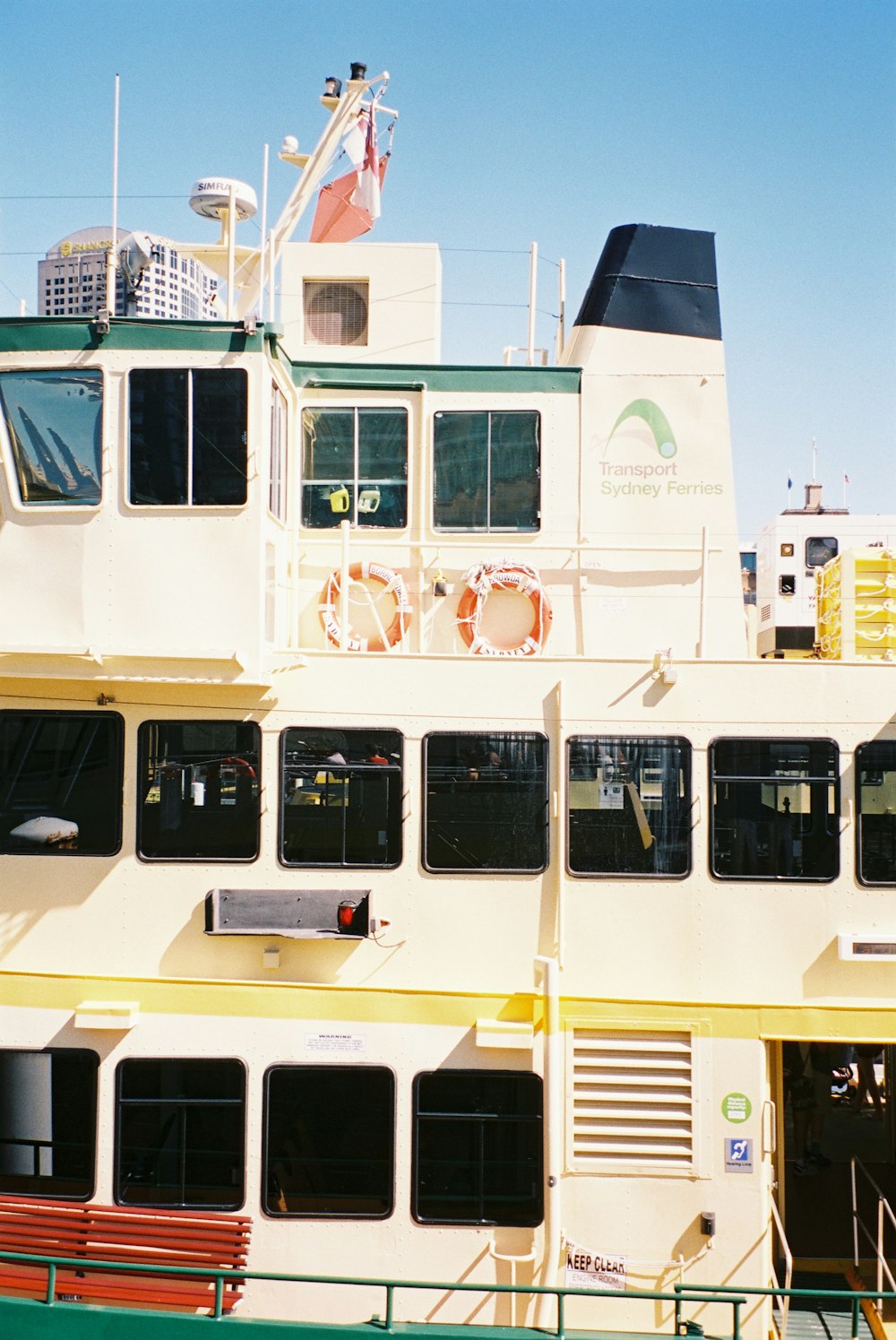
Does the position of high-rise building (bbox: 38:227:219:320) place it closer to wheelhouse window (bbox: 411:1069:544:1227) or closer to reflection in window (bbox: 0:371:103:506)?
reflection in window (bbox: 0:371:103:506)

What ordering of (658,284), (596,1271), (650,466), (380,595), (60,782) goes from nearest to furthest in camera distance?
(596,1271)
(60,782)
(380,595)
(650,466)
(658,284)

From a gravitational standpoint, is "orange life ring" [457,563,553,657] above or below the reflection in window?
below

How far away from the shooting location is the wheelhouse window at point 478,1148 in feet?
25.0

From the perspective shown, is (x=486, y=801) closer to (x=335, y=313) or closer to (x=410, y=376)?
(x=410, y=376)

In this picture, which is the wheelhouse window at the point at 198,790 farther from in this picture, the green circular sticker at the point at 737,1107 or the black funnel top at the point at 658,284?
the black funnel top at the point at 658,284

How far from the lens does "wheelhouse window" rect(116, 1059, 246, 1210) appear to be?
770 cm

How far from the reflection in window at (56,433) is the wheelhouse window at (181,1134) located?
13.9 feet

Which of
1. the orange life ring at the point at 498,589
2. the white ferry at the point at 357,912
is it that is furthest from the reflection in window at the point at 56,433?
the orange life ring at the point at 498,589

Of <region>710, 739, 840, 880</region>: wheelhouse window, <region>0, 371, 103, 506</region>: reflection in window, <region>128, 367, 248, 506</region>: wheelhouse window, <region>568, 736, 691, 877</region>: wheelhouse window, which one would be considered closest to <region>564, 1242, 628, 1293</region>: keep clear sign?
<region>568, 736, 691, 877</region>: wheelhouse window

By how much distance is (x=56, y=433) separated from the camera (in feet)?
25.6

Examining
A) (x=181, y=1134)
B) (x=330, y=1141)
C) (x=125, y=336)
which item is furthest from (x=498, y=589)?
(x=181, y=1134)

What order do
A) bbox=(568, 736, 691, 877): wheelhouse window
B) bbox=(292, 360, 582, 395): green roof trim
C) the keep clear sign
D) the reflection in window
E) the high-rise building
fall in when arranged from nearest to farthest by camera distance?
the keep clear sign → the reflection in window → bbox=(568, 736, 691, 877): wheelhouse window → the high-rise building → bbox=(292, 360, 582, 395): green roof trim

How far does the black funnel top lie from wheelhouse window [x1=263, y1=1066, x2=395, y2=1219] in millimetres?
6978

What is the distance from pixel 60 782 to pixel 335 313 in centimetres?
564
